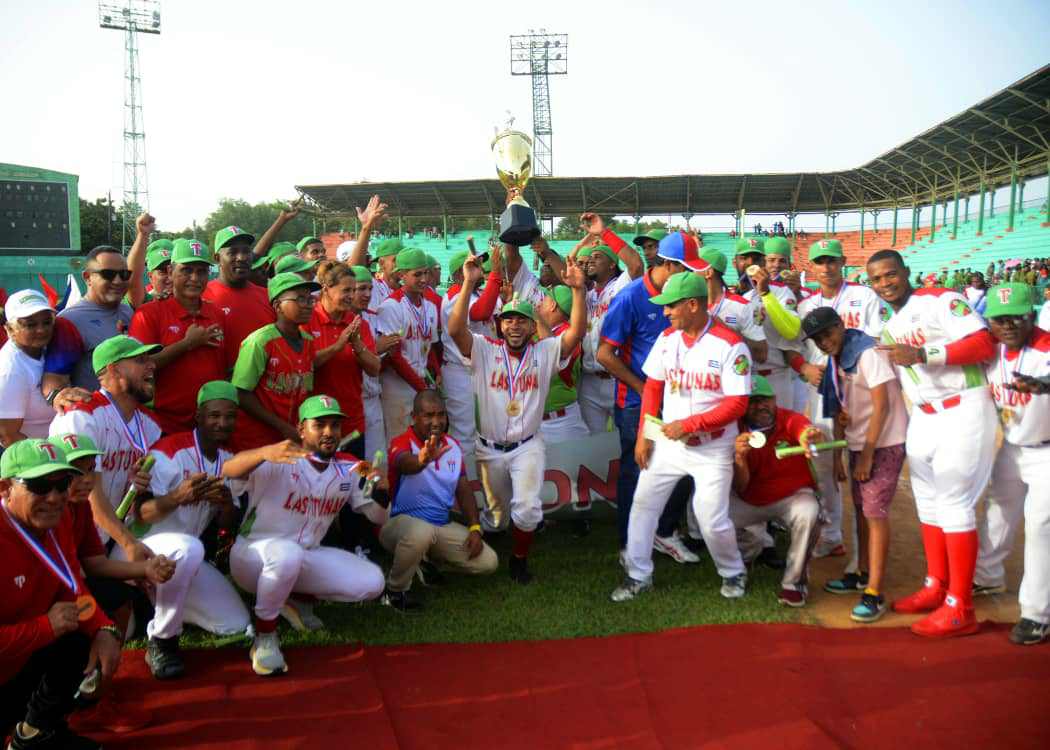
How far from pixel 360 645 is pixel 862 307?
4858 mm

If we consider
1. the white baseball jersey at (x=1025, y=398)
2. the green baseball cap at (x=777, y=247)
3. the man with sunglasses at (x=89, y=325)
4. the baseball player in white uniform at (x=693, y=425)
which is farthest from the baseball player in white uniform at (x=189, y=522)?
the green baseball cap at (x=777, y=247)

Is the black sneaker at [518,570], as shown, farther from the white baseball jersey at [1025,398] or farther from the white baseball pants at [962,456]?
the white baseball jersey at [1025,398]

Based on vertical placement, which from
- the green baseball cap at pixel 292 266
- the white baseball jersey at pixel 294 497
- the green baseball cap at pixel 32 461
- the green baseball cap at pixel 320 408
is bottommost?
the white baseball jersey at pixel 294 497

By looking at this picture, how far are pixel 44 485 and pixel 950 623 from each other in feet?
16.7

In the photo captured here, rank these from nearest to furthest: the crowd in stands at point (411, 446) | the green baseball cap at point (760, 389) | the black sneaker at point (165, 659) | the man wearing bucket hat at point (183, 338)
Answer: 1. the crowd in stands at point (411, 446)
2. the black sneaker at point (165, 659)
3. the man wearing bucket hat at point (183, 338)
4. the green baseball cap at point (760, 389)

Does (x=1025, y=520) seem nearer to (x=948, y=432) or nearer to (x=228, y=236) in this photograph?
(x=948, y=432)

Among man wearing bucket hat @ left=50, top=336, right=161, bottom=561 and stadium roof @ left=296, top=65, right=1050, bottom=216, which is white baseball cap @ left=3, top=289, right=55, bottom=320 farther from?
stadium roof @ left=296, top=65, right=1050, bottom=216

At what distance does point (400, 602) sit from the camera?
549 centimetres

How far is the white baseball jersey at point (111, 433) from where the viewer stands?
14.5ft

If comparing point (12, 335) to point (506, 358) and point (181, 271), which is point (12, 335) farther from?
point (506, 358)

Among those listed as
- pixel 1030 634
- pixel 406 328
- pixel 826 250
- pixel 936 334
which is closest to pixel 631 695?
pixel 1030 634

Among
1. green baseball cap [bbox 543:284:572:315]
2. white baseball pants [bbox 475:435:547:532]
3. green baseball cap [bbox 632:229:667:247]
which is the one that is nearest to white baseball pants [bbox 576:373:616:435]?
green baseball cap [bbox 543:284:572:315]

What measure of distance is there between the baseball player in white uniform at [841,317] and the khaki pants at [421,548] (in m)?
2.76

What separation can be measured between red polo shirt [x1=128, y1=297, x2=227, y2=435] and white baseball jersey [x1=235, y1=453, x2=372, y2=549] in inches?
32.7
